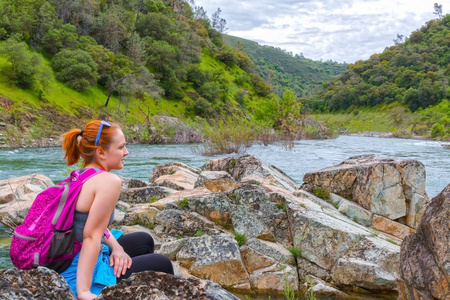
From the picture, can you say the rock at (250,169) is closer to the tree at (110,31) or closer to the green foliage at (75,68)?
the green foliage at (75,68)

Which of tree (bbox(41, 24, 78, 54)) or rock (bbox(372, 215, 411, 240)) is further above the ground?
tree (bbox(41, 24, 78, 54))

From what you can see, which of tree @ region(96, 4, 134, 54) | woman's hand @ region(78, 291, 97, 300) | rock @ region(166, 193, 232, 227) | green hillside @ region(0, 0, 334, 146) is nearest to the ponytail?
woman's hand @ region(78, 291, 97, 300)

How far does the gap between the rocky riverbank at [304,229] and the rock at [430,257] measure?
0.01 meters

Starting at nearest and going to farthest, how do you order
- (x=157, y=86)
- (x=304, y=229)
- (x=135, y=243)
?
(x=135, y=243), (x=304, y=229), (x=157, y=86)

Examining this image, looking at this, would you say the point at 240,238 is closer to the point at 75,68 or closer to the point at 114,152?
the point at 114,152

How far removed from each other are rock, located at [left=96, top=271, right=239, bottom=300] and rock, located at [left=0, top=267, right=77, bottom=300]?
0.24 meters

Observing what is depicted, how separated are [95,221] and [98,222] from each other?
0.02 metres

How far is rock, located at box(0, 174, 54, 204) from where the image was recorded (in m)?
9.98

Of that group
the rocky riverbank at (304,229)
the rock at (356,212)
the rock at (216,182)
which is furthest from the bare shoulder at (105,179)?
the rock at (356,212)

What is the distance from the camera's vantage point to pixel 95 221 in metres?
2.61

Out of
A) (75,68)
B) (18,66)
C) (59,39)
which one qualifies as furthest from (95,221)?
(59,39)

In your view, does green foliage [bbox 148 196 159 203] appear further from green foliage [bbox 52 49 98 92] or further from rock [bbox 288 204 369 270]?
green foliage [bbox 52 49 98 92]

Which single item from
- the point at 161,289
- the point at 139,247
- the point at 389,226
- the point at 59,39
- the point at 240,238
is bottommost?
the point at 389,226

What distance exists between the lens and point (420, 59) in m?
109
